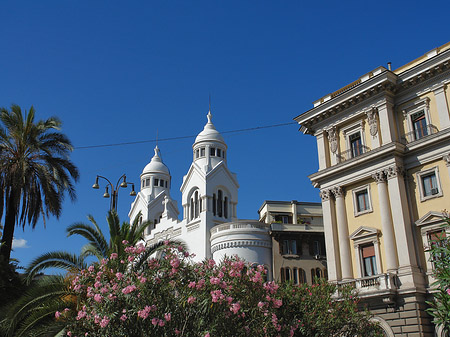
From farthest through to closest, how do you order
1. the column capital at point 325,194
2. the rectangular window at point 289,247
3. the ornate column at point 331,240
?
the rectangular window at point 289,247 → the column capital at point 325,194 → the ornate column at point 331,240

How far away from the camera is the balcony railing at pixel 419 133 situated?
26384mm

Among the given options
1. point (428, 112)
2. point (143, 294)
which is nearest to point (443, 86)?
point (428, 112)

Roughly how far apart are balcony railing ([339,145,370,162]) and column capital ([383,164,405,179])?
7.41 feet

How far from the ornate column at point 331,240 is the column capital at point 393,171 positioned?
439 cm

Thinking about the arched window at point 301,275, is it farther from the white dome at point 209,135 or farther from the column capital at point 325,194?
the white dome at point 209,135

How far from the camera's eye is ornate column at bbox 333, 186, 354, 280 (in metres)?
28.1

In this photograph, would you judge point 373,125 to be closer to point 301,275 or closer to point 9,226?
point 301,275

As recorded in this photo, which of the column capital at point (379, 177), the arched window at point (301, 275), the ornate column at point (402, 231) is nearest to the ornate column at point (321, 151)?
the column capital at point (379, 177)

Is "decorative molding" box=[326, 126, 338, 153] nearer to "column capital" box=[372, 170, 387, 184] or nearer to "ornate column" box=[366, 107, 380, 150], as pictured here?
"ornate column" box=[366, 107, 380, 150]

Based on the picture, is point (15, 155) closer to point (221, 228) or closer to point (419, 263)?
point (419, 263)

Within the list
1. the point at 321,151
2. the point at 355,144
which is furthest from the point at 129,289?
the point at 321,151

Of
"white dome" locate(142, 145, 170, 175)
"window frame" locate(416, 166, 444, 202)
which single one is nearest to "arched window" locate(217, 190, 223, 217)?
"white dome" locate(142, 145, 170, 175)

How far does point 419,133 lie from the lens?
27266mm

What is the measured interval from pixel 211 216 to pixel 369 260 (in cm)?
2478
